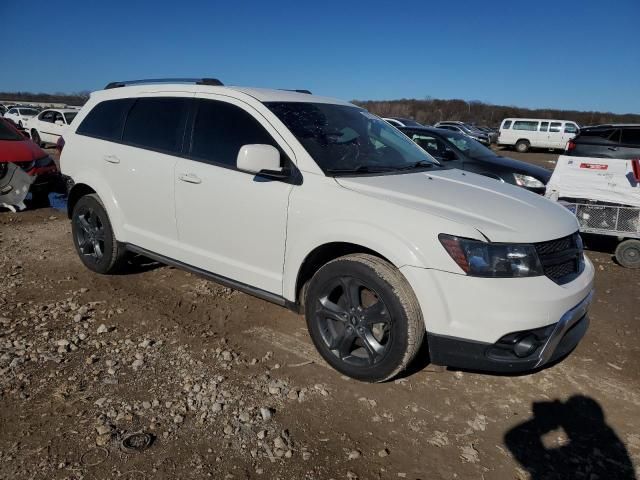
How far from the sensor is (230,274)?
356cm

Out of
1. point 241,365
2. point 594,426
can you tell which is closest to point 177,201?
point 241,365

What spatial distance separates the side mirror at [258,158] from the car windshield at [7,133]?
22.0 ft

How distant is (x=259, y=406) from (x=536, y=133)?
28.0 meters

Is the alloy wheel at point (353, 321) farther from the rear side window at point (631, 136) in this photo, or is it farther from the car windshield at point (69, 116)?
the car windshield at point (69, 116)

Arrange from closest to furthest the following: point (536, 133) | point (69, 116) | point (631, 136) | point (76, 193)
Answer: point (76, 193) < point (631, 136) < point (69, 116) < point (536, 133)

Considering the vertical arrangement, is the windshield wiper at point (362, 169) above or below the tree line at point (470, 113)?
below

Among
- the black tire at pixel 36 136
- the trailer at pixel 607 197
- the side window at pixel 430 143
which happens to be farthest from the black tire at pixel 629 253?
the black tire at pixel 36 136

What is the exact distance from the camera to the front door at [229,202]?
3266mm

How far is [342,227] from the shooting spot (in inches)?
114

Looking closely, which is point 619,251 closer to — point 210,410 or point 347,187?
point 347,187

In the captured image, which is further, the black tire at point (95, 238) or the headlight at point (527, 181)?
the headlight at point (527, 181)

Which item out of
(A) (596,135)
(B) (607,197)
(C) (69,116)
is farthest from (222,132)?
(C) (69,116)

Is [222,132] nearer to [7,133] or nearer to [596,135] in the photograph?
[7,133]

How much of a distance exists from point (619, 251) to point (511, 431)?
164 inches
